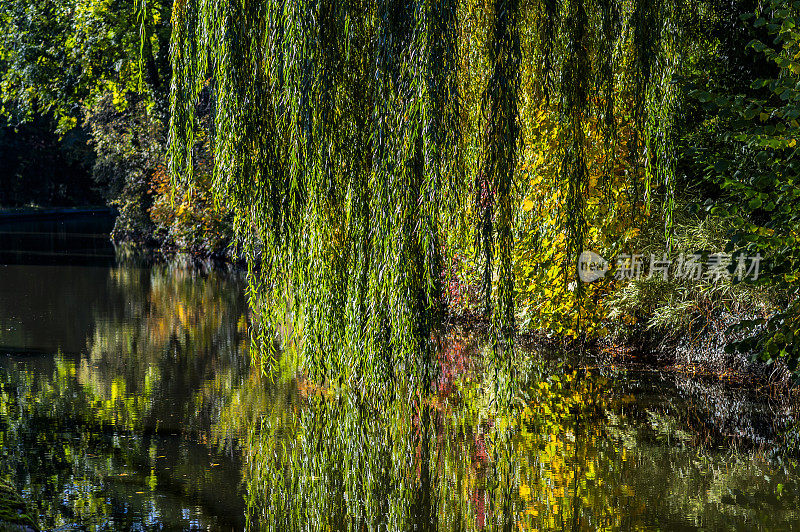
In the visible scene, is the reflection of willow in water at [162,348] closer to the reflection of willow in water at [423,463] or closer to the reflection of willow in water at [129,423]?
the reflection of willow in water at [129,423]

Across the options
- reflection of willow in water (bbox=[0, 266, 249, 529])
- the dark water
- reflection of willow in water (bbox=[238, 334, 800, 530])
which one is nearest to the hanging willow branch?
Answer: the dark water

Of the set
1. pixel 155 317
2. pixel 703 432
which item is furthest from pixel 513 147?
pixel 155 317

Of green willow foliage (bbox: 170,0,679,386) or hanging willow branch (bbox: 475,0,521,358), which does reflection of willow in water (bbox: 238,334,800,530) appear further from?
hanging willow branch (bbox: 475,0,521,358)

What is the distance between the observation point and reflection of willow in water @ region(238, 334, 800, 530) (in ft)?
19.4

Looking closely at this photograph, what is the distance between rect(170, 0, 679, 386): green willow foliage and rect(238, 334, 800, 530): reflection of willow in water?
1.91 feet

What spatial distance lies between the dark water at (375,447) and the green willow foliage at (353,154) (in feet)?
1.98

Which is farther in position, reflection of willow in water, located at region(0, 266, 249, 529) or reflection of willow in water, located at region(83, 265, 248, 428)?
reflection of willow in water, located at region(83, 265, 248, 428)

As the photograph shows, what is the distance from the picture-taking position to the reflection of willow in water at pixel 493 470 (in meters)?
5.92

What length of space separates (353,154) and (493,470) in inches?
116

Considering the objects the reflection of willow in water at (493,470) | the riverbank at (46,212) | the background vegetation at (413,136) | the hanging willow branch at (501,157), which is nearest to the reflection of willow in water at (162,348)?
the reflection of willow in water at (493,470)

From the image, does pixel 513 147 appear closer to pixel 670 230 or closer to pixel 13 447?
pixel 670 230

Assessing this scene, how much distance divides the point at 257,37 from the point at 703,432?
18.4 ft

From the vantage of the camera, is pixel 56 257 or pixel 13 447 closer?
pixel 13 447

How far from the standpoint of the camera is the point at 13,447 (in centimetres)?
741
